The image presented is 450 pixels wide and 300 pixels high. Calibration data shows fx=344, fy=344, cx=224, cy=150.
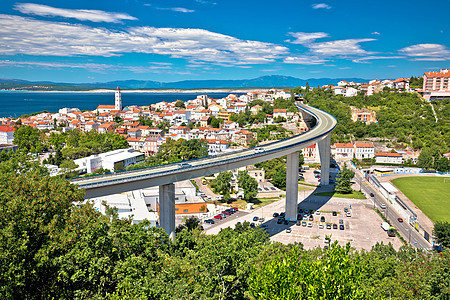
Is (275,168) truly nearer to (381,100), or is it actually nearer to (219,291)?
(219,291)

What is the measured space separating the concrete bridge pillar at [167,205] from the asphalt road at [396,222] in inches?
773

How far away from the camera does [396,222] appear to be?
110 ft

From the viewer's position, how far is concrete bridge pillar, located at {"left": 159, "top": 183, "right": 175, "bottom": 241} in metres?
23.2

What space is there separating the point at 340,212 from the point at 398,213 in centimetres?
615

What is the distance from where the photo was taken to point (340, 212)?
35844 millimetres

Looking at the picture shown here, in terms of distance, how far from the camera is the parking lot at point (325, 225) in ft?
93.4

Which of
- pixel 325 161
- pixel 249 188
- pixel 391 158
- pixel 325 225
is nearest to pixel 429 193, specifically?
pixel 325 161

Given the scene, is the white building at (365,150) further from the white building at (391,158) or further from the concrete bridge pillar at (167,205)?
the concrete bridge pillar at (167,205)

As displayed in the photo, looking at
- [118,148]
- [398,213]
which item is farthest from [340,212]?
[118,148]

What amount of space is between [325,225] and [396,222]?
756 centimetres

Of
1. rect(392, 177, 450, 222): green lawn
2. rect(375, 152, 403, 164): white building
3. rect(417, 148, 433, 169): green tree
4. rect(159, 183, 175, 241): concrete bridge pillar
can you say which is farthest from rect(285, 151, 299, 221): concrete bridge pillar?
rect(417, 148, 433, 169): green tree

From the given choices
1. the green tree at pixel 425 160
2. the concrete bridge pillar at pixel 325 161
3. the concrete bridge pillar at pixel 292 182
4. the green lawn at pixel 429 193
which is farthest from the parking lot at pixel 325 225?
the green tree at pixel 425 160

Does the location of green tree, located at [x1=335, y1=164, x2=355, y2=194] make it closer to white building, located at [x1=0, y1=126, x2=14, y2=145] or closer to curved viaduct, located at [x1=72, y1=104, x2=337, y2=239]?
curved viaduct, located at [x1=72, y1=104, x2=337, y2=239]

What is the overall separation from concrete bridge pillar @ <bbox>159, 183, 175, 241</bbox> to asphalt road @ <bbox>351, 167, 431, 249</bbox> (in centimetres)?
1963
